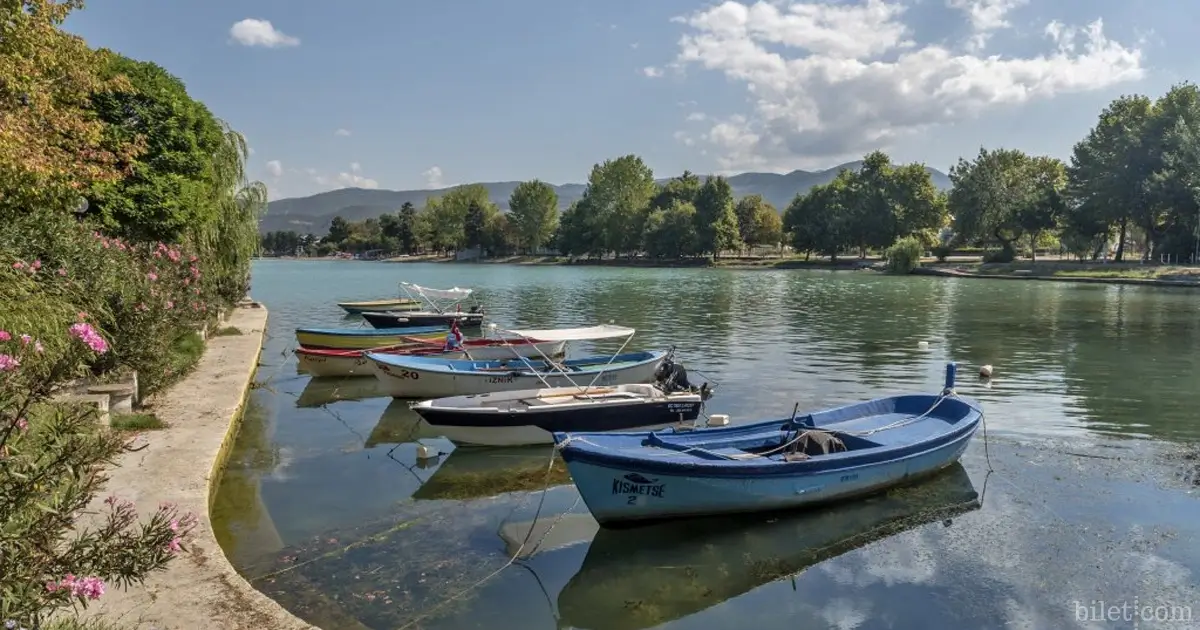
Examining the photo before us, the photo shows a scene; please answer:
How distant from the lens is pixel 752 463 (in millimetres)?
9992

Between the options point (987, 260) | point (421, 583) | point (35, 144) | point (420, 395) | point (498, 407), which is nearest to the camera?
point (421, 583)

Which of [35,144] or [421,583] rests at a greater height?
[35,144]

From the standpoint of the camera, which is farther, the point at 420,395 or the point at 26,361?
the point at 420,395

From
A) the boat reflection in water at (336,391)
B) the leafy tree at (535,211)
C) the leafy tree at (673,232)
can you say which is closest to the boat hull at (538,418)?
the boat reflection in water at (336,391)

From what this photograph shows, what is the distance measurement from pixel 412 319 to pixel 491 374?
17.2 m

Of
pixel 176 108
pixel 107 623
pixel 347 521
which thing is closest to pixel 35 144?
pixel 347 521

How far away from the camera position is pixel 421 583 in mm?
8750

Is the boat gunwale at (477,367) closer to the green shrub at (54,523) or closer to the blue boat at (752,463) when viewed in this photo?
the blue boat at (752,463)

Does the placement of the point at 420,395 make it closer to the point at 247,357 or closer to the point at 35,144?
the point at 247,357

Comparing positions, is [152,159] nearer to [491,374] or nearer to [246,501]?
[491,374]

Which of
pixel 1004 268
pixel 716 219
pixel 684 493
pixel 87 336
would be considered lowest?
pixel 684 493

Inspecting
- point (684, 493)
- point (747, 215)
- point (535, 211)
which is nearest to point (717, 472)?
point (684, 493)

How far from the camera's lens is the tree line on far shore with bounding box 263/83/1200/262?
68938 millimetres

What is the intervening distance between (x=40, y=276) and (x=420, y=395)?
7980 millimetres
